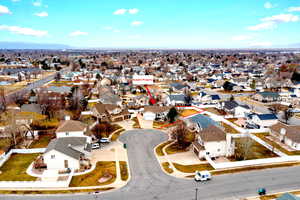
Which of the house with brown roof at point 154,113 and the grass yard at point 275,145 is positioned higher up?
the house with brown roof at point 154,113

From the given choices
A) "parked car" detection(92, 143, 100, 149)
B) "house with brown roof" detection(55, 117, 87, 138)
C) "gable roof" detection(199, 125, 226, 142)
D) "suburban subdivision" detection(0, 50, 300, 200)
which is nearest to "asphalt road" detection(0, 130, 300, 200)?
"suburban subdivision" detection(0, 50, 300, 200)

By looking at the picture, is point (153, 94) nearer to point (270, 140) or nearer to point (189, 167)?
point (270, 140)

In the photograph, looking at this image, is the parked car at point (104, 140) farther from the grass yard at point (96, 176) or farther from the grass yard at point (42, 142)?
the grass yard at point (42, 142)

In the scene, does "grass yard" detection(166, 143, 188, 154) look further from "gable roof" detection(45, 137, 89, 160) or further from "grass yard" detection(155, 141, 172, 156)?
"gable roof" detection(45, 137, 89, 160)

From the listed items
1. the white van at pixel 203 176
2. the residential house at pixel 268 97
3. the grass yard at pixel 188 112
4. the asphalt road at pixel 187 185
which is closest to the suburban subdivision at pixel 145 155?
the white van at pixel 203 176

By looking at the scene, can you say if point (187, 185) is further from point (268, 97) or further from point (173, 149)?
point (268, 97)

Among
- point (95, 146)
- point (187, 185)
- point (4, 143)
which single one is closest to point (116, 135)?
point (95, 146)
